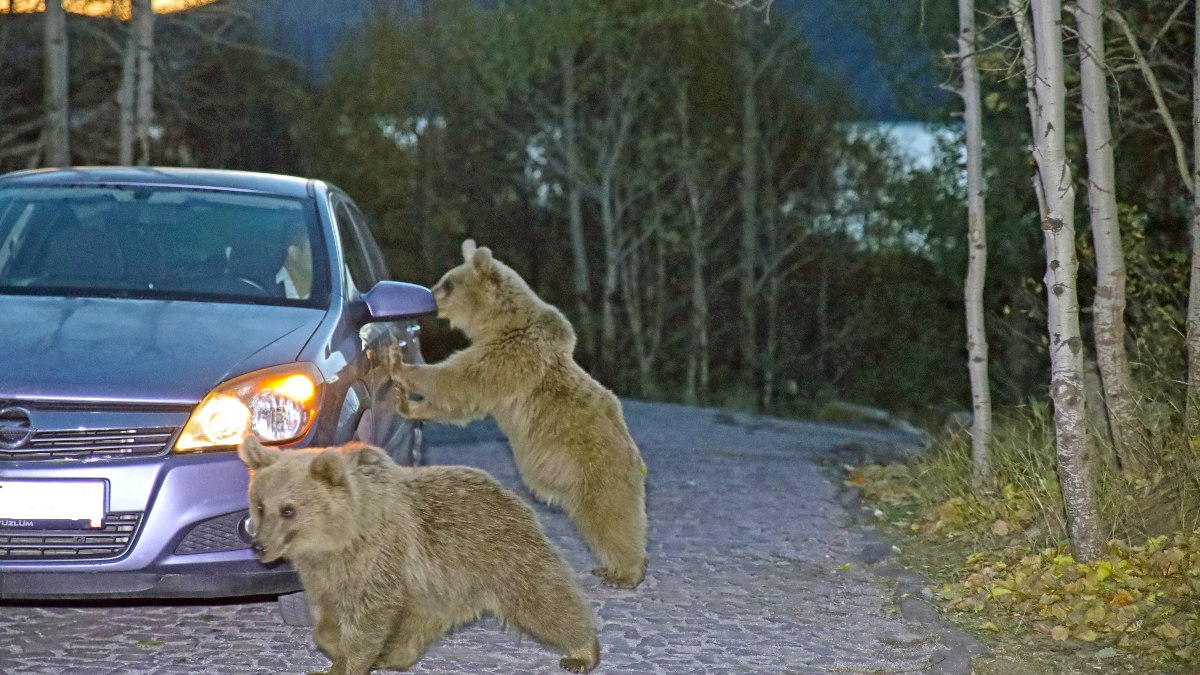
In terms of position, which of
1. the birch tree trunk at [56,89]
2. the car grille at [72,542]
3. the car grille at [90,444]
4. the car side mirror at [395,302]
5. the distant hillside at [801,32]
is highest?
the distant hillside at [801,32]

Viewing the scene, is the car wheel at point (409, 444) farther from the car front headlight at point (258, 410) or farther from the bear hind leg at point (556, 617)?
the bear hind leg at point (556, 617)

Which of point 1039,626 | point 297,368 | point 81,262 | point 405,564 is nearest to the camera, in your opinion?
point 405,564

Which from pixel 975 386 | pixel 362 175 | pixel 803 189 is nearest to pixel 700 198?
pixel 803 189

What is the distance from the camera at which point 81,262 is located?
24.5 ft

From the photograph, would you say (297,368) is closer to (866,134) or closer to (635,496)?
(635,496)

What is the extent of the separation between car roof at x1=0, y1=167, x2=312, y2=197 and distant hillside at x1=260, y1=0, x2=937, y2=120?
2173 cm

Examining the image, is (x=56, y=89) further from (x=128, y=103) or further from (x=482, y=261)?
(x=482, y=261)

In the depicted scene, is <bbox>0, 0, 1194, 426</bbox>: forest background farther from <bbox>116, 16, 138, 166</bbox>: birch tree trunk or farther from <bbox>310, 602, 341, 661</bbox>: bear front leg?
<bbox>310, 602, 341, 661</bbox>: bear front leg

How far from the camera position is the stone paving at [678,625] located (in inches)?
244

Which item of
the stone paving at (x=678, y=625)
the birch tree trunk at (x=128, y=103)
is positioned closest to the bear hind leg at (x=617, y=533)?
the stone paving at (x=678, y=625)

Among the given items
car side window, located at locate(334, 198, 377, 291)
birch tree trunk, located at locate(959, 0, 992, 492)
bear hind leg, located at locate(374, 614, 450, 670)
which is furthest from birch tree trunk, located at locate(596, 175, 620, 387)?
bear hind leg, located at locate(374, 614, 450, 670)

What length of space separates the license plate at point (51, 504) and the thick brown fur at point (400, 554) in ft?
2.39

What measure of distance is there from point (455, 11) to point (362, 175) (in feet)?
25.0

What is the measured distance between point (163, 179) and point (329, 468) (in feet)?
10.7
